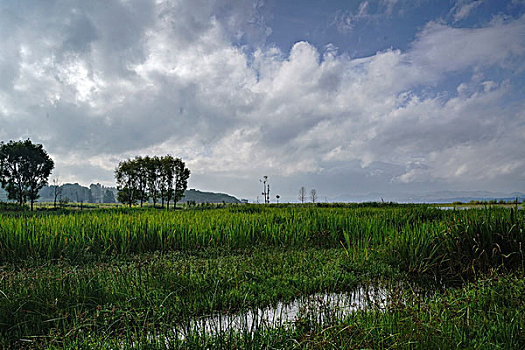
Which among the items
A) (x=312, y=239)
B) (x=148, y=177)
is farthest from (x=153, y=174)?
(x=312, y=239)

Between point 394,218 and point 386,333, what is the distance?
21.9ft

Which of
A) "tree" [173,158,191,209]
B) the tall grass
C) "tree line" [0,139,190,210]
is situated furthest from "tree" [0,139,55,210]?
the tall grass

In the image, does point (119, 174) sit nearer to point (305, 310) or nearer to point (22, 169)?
point (22, 169)

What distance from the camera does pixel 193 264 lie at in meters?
4.43

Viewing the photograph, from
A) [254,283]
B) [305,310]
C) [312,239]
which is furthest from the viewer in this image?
[312,239]

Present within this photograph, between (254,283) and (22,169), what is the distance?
4002 cm

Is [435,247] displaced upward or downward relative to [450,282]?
upward

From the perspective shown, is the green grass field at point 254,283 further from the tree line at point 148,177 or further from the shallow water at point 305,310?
the tree line at point 148,177

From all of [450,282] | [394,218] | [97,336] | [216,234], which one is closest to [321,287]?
[450,282]

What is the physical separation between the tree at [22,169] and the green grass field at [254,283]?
34577mm

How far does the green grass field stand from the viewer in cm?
226

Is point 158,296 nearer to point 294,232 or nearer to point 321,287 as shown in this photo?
point 321,287

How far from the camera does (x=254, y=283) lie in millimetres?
3506

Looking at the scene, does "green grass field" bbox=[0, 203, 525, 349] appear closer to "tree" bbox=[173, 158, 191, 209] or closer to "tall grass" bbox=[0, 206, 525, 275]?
"tall grass" bbox=[0, 206, 525, 275]
